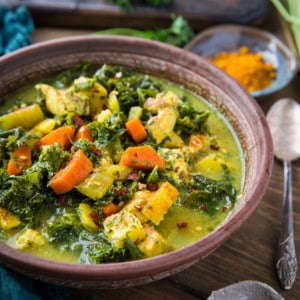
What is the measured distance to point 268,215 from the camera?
10.6ft

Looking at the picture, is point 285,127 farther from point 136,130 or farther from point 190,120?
point 136,130

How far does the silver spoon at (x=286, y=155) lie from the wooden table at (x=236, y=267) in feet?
0.16

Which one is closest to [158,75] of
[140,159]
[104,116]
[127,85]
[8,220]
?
[127,85]

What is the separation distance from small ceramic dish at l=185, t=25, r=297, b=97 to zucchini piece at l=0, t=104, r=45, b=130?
5.79ft

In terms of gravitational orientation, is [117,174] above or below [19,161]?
below

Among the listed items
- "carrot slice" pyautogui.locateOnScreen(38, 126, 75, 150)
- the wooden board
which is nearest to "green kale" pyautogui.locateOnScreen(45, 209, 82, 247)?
"carrot slice" pyautogui.locateOnScreen(38, 126, 75, 150)

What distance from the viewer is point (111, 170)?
9.32 ft

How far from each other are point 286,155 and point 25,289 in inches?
75.3

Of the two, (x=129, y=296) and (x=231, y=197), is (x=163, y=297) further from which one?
(x=231, y=197)

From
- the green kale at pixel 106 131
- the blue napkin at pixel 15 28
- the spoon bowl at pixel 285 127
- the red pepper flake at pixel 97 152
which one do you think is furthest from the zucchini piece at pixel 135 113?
the blue napkin at pixel 15 28

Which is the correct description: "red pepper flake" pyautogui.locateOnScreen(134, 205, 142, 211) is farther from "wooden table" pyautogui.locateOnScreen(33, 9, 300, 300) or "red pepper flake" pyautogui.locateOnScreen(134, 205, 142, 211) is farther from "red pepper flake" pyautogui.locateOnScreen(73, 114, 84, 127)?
"red pepper flake" pyautogui.locateOnScreen(73, 114, 84, 127)

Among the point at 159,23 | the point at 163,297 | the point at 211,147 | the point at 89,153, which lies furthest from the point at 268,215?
the point at 159,23

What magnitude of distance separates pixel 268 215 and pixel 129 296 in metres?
1.01

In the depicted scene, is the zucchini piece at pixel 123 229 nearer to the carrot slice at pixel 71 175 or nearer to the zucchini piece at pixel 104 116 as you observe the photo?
the carrot slice at pixel 71 175
